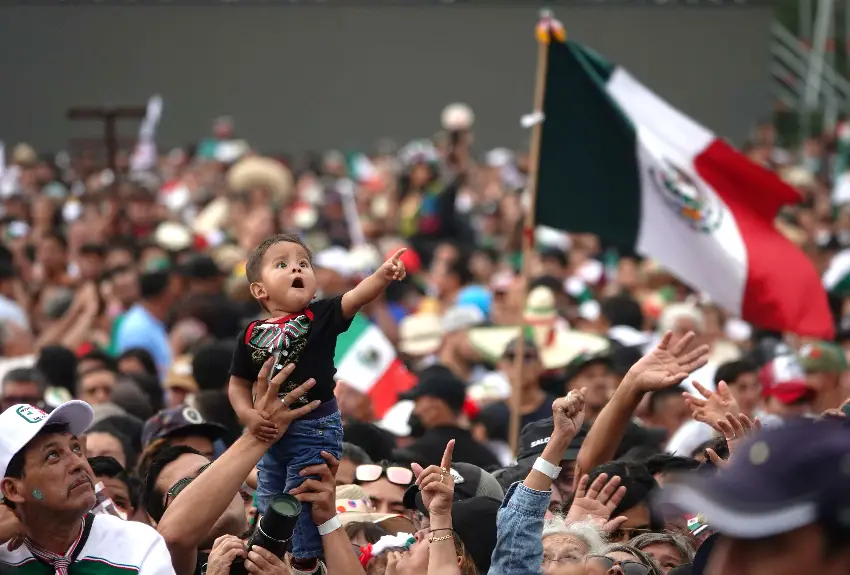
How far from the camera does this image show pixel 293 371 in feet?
14.5

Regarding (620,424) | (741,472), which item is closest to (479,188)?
(620,424)

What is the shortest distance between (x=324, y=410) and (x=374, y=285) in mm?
431

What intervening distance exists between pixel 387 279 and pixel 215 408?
290 cm

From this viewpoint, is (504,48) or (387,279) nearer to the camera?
(387,279)

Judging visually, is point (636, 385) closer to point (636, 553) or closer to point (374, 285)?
point (636, 553)

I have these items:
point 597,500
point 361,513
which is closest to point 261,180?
point 361,513

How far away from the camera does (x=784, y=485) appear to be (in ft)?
7.34

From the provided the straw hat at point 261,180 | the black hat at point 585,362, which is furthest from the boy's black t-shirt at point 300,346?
the straw hat at point 261,180

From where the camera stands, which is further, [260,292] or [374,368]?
[374,368]

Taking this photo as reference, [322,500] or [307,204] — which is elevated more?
[322,500]

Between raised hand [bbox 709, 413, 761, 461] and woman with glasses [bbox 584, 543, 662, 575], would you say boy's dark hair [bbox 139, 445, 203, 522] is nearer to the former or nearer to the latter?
woman with glasses [bbox 584, 543, 662, 575]

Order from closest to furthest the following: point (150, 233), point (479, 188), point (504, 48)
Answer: point (150, 233) < point (479, 188) < point (504, 48)

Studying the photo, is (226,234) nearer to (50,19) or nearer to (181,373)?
(181,373)

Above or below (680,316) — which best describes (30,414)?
above
